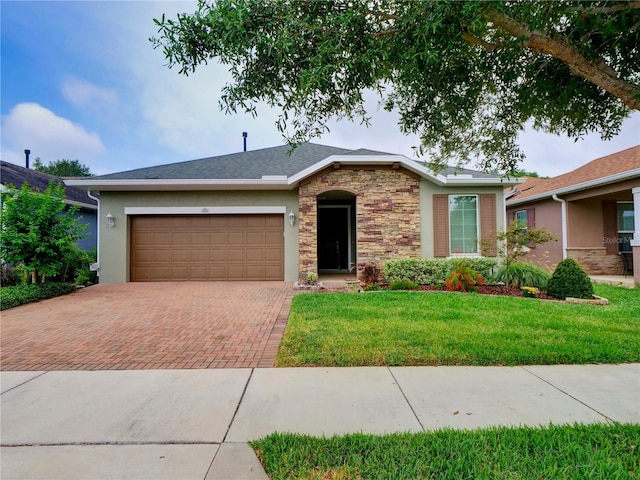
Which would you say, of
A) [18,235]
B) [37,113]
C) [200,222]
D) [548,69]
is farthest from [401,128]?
[37,113]

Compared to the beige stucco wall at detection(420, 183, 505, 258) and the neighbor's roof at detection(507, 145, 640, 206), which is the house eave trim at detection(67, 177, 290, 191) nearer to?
the beige stucco wall at detection(420, 183, 505, 258)

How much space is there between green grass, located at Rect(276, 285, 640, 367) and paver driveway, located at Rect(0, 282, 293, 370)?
24.3 inches

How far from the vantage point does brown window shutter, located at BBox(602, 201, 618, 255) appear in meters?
13.3

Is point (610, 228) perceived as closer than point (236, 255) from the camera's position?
No

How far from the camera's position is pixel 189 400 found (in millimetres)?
3219

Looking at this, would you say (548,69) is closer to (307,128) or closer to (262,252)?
(307,128)

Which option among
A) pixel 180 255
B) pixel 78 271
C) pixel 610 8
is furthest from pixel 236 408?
pixel 78 271

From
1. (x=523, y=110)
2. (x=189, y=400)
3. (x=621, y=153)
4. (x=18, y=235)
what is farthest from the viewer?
(x=621, y=153)

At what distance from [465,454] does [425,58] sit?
334cm

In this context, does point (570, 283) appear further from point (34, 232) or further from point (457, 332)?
point (34, 232)

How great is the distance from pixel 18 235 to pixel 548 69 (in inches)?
476

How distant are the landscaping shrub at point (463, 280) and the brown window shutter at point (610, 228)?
7.84m

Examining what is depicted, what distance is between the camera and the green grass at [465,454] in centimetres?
215

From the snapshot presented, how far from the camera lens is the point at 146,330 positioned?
18.7 ft
